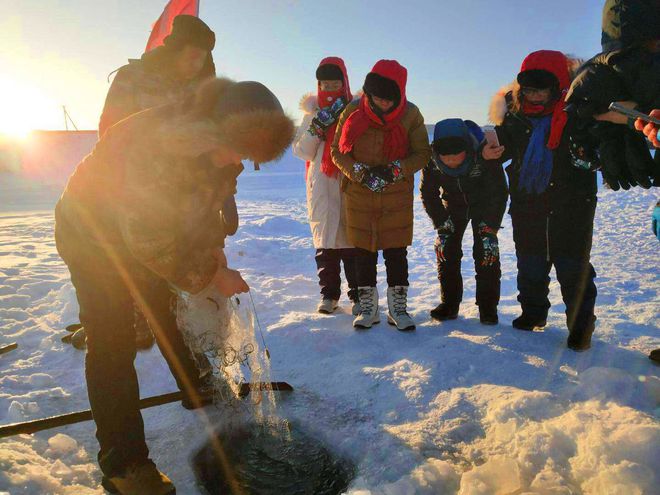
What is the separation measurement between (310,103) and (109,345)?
2.75 metres

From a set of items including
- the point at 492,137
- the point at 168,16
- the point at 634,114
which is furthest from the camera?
the point at 168,16

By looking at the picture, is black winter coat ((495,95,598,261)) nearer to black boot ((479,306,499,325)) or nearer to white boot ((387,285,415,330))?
black boot ((479,306,499,325))

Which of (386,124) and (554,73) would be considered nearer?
(554,73)

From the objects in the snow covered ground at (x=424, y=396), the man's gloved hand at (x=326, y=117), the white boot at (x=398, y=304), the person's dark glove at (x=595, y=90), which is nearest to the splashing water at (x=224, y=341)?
the snow covered ground at (x=424, y=396)

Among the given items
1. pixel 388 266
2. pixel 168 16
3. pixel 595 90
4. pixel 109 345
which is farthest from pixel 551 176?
pixel 168 16

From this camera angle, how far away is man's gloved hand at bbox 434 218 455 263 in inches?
142

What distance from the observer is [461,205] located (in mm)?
3557

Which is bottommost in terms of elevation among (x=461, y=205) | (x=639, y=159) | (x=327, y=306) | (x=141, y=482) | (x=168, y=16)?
(x=141, y=482)

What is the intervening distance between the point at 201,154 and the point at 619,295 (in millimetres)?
4215

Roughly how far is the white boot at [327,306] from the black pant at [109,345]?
224 cm

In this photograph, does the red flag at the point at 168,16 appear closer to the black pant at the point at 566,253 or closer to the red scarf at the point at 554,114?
the red scarf at the point at 554,114

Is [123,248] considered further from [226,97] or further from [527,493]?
[527,493]

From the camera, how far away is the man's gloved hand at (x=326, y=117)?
3834 mm

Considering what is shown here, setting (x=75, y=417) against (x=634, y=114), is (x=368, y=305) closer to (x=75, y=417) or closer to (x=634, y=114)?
(x=75, y=417)
